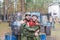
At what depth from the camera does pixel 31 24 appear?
1.98m

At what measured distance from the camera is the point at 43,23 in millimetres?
2041

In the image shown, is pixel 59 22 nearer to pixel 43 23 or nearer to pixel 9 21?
pixel 43 23

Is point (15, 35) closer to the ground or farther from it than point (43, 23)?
closer to the ground

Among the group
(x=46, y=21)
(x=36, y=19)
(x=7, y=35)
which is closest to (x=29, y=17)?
(x=36, y=19)

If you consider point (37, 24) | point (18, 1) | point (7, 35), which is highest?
point (18, 1)

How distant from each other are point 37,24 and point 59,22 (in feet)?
0.87

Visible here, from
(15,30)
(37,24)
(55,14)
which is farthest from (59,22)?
(15,30)

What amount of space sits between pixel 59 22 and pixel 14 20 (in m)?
0.52

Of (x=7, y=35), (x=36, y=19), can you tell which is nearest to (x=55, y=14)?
(x=36, y=19)

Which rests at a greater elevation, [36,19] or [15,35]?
[36,19]

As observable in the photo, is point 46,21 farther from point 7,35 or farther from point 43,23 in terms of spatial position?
point 7,35

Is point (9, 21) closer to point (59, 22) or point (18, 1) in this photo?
point (18, 1)

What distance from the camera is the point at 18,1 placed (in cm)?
203

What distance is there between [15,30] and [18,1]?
13.2 inches
